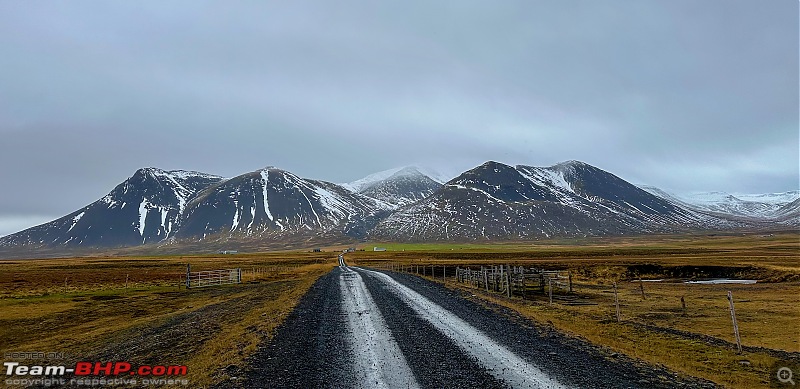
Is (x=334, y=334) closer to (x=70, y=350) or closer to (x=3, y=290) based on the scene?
(x=70, y=350)

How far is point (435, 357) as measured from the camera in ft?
43.1

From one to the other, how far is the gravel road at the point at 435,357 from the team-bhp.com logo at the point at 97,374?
7.67ft

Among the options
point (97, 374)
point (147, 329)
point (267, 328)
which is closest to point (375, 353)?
point (267, 328)

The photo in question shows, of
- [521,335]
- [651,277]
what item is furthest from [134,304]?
[651,277]
